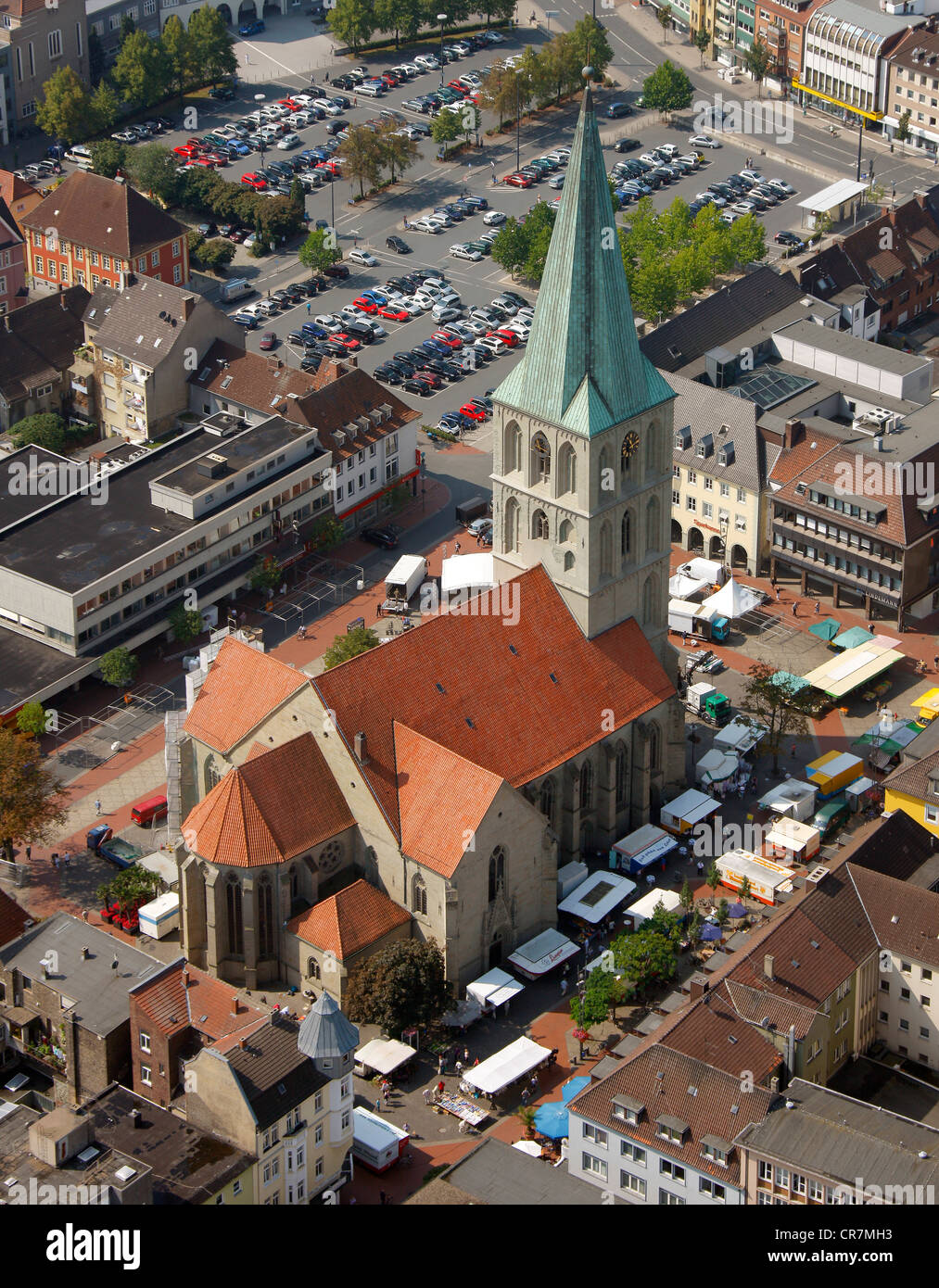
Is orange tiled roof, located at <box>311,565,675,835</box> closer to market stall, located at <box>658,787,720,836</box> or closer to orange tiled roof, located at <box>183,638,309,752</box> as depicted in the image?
orange tiled roof, located at <box>183,638,309,752</box>

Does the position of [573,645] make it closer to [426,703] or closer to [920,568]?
[426,703]

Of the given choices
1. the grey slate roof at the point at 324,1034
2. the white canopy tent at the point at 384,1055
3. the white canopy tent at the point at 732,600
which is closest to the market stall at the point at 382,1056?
the white canopy tent at the point at 384,1055

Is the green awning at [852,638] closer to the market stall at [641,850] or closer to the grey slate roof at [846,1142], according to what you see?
the market stall at [641,850]

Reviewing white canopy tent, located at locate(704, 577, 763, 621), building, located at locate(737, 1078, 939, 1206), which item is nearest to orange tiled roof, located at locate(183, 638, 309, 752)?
building, located at locate(737, 1078, 939, 1206)

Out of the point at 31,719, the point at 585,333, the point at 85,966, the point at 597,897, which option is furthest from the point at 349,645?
the point at 85,966

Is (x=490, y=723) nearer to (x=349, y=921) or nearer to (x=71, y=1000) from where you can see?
(x=349, y=921)
